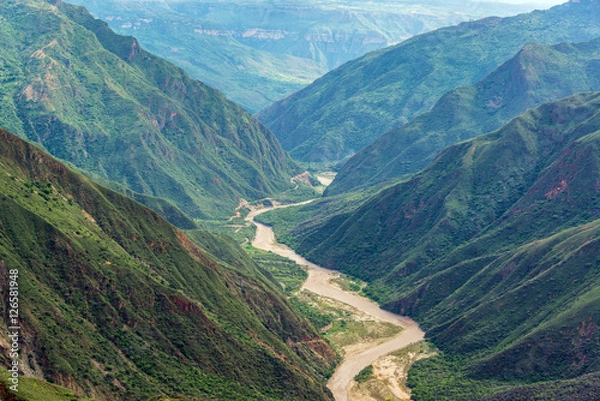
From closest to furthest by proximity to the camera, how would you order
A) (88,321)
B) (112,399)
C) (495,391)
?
(112,399)
(88,321)
(495,391)

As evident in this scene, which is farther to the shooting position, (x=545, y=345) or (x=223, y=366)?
(x=545, y=345)

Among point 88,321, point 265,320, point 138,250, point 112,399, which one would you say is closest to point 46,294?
point 88,321

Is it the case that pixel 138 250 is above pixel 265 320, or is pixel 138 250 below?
above

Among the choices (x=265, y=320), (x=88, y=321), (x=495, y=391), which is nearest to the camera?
(x=88, y=321)

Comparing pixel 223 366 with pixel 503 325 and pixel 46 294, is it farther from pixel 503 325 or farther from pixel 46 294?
pixel 503 325

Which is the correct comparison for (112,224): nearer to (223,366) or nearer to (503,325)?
(223,366)

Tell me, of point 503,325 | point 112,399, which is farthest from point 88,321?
point 503,325

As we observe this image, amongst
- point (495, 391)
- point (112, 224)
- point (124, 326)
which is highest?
point (112, 224)
